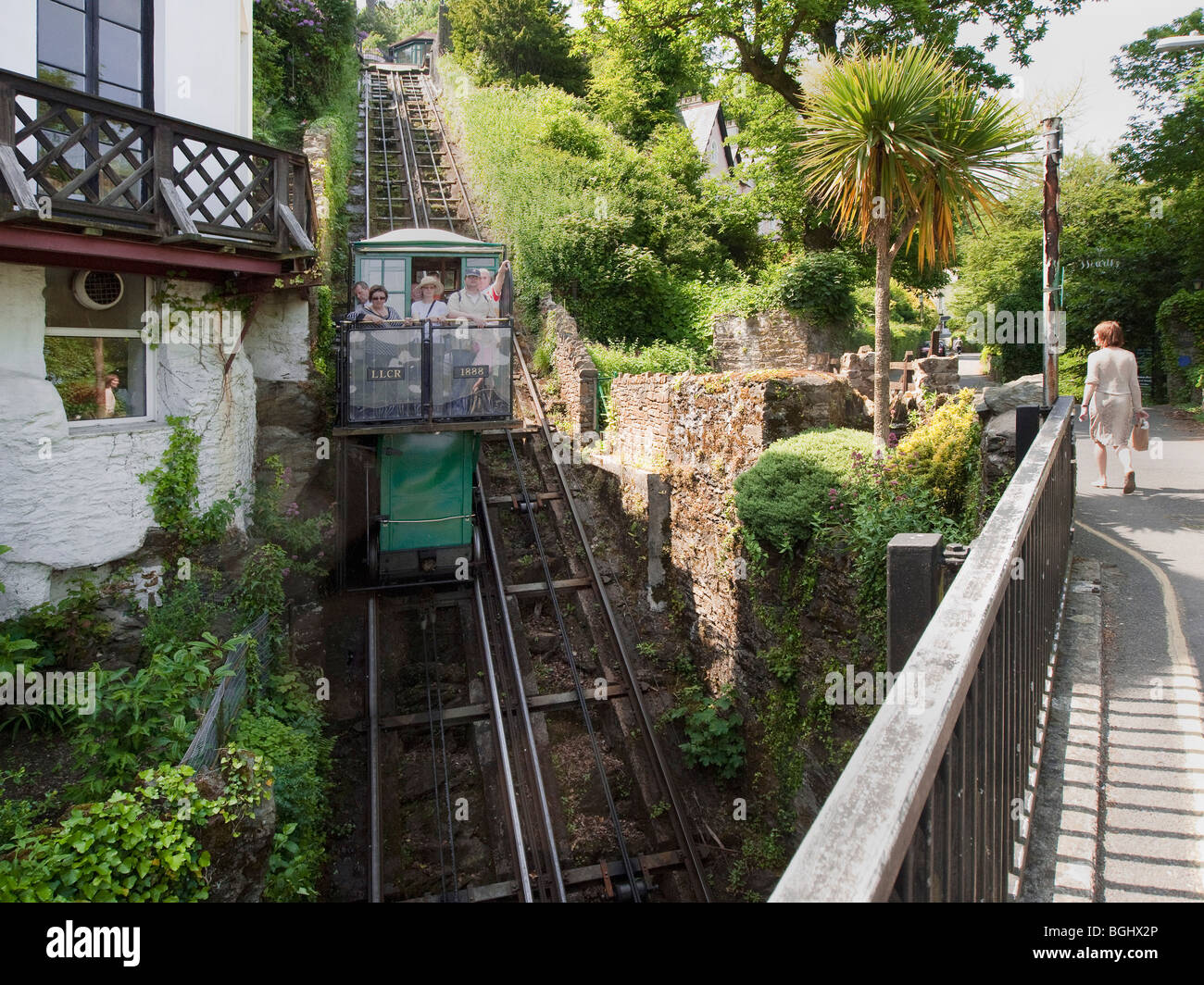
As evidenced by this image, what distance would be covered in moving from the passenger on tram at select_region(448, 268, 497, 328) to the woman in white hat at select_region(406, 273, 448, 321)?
0.17m

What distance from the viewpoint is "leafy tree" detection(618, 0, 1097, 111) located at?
20.5 metres

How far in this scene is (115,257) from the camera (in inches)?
304

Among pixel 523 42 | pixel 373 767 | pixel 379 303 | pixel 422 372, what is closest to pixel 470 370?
pixel 422 372

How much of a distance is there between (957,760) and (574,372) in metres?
15.2

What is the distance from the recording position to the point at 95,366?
28.2 feet

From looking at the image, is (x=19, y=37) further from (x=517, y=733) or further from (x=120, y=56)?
(x=517, y=733)

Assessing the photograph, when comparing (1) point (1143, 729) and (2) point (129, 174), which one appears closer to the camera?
(1) point (1143, 729)

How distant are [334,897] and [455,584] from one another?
5329mm

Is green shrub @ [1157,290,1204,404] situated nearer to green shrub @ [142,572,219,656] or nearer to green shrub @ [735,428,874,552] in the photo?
green shrub @ [735,428,874,552]

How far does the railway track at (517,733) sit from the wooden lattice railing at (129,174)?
561cm
